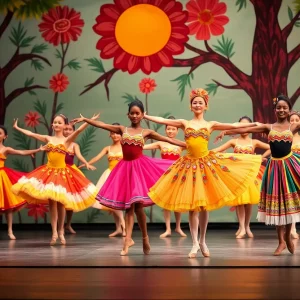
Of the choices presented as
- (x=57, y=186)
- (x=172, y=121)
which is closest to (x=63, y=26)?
(x=57, y=186)

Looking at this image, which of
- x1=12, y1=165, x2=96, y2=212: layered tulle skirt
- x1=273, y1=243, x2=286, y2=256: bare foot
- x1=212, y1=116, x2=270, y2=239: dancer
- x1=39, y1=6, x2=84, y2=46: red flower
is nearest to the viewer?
x1=273, y1=243, x2=286, y2=256: bare foot

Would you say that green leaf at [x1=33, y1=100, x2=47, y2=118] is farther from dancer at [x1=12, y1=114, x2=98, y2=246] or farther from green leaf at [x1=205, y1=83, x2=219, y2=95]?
dancer at [x1=12, y1=114, x2=98, y2=246]

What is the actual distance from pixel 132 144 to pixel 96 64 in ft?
13.6

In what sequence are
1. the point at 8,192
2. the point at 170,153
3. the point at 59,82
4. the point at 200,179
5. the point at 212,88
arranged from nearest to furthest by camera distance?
1. the point at 200,179
2. the point at 8,192
3. the point at 170,153
4. the point at 212,88
5. the point at 59,82

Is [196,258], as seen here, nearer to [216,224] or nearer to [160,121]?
[160,121]

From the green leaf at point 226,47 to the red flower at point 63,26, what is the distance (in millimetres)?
1915

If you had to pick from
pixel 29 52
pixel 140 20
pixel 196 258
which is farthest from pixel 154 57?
pixel 196 258

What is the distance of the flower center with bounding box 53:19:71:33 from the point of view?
9961mm

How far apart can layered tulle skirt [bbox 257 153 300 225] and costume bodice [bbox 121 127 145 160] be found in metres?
1.08

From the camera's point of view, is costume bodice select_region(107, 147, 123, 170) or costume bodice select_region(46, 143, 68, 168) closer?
costume bodice select_region(46, 143, 68, 168)

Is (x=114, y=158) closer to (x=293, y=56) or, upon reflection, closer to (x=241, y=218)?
(x=241, y=218)

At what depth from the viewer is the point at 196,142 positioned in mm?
5707

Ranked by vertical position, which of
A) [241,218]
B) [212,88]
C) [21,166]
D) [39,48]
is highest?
[39,48]

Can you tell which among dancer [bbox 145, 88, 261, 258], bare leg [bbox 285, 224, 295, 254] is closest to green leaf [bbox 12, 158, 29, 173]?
Result: dancer [bbox 145, 88, 261, 258]
